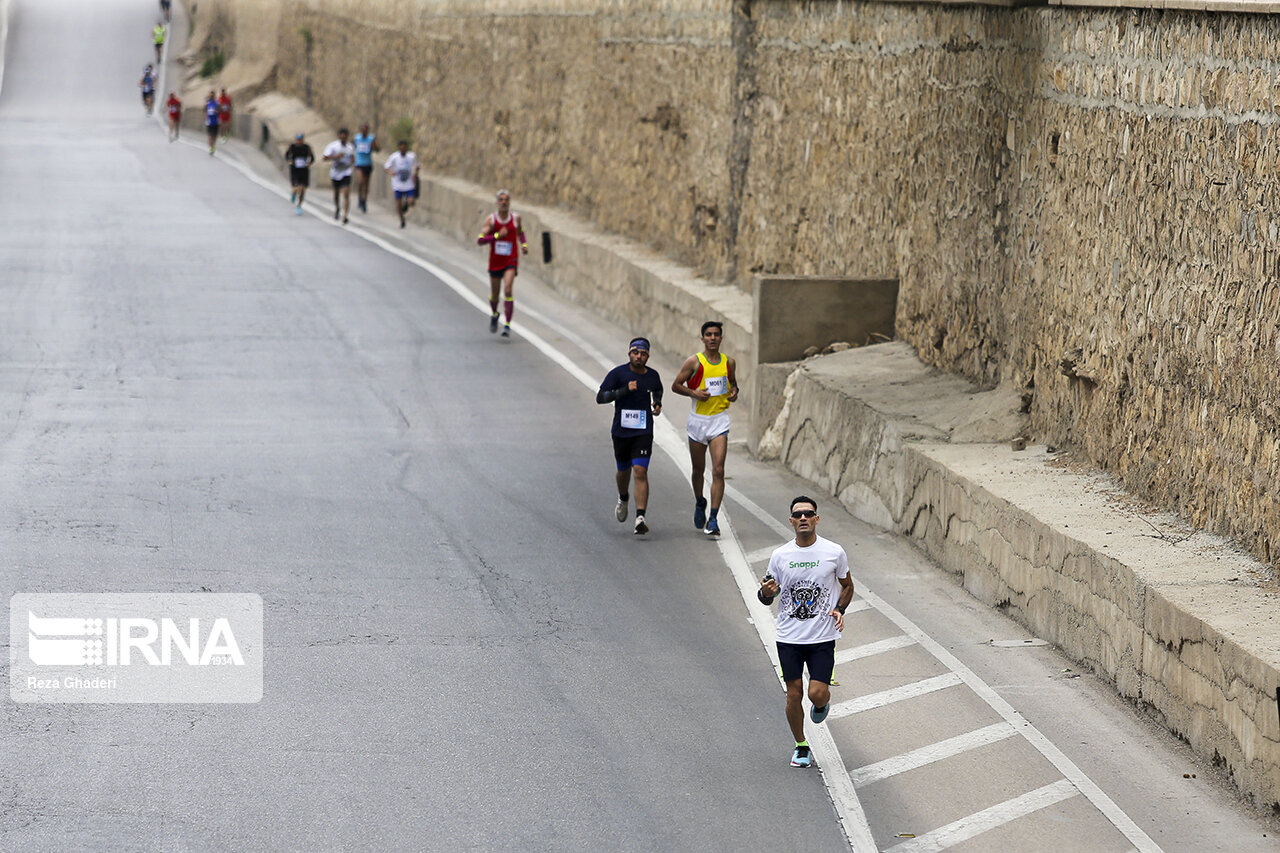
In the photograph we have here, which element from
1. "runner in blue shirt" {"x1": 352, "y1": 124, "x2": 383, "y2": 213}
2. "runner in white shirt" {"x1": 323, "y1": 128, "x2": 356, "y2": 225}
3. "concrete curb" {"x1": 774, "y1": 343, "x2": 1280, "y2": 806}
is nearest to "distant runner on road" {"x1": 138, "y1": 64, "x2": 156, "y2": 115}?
"runner in blue shirt" {"x1": 352, "y1": 124, "x2": 383, "y2": 213}

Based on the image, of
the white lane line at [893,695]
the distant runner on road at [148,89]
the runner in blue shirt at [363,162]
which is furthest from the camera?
the distant runner on road at [148,89]

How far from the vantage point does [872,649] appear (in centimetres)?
1265

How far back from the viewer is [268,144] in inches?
2148

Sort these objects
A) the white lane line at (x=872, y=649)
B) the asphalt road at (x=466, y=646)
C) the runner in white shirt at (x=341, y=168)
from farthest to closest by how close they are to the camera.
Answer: the runner in white shirt at (x=341, y=168) → the white lane line at (x=872, y=649) → the asphalt road at (x=466, y=646)

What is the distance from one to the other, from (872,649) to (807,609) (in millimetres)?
2535

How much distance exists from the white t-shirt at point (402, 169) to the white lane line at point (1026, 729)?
2671 centimetres

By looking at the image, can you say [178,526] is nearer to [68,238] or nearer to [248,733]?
[248,733]

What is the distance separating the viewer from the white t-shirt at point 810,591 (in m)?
10.2

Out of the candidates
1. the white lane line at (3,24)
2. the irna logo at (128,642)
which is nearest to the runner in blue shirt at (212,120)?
the white lane line at (3,24)

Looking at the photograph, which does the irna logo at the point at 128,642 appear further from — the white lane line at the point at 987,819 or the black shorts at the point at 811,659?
the white lane line at the point at 987,819

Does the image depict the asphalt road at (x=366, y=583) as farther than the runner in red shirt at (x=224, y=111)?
No

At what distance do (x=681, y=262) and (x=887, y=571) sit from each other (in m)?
13.0

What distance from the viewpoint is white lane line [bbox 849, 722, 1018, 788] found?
10227 millimetres

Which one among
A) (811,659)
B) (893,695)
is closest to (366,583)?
(893,695)
